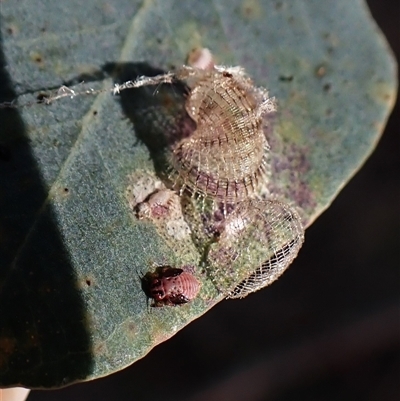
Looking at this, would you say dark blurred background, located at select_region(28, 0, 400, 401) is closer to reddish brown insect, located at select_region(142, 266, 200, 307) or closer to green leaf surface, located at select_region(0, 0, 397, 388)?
green leaf surface, located at select_region(0, 0, 397, 388)

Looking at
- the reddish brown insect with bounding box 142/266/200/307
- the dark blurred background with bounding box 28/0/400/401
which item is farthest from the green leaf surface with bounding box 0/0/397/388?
the dark blurred background with bounding box 28/0/400/401

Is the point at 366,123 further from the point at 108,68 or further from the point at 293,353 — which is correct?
the point at 293,353

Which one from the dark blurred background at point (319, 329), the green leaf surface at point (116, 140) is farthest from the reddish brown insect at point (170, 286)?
the dark blurred background at point (319, 329)

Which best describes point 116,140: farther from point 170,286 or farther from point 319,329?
point 319,329

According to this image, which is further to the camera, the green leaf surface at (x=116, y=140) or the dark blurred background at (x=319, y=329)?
the dark blurred background at (x=319, y=329)

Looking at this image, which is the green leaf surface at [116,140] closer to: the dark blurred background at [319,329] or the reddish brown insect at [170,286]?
the reddish brown insect at [170,286]

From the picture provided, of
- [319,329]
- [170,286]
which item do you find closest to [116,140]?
[170,286]
